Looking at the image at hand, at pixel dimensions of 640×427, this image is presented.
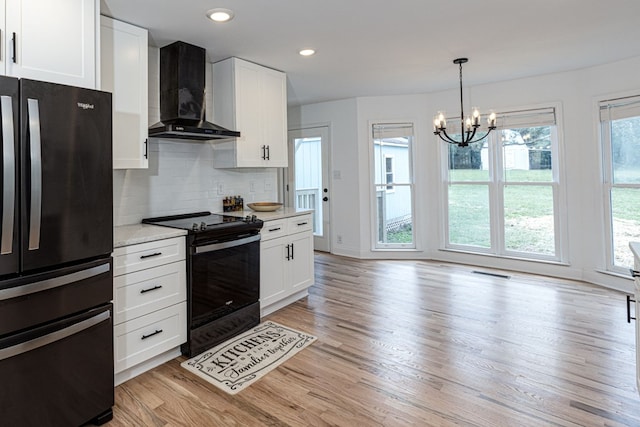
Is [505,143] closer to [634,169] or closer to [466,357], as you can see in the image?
[634,169]

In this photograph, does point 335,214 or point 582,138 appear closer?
point 582,138

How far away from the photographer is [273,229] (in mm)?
3402

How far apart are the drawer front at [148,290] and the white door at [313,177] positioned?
3704mm

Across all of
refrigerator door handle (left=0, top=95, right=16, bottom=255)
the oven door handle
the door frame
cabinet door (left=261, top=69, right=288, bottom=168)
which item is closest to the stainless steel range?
the oven door handle

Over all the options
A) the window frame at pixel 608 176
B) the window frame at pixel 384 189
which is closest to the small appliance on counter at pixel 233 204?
the window frame at pixel 384 189

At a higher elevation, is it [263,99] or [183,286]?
[263,99]

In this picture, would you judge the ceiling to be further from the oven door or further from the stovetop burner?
the oven door

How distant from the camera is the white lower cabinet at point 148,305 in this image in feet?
7.38

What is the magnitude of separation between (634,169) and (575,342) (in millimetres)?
2248

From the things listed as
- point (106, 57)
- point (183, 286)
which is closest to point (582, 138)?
point (183, 286)

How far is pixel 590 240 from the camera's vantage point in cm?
431

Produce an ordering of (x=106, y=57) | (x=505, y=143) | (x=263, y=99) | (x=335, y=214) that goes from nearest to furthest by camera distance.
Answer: (x=106, y=57), (x=263, y=99), (x=505, y=143), (x=335, y=214)

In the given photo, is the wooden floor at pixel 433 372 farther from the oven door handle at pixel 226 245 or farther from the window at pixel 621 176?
the oven door handle at pixel 226 245

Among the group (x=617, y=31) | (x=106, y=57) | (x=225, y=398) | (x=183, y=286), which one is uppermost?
(x=617, y=31)
